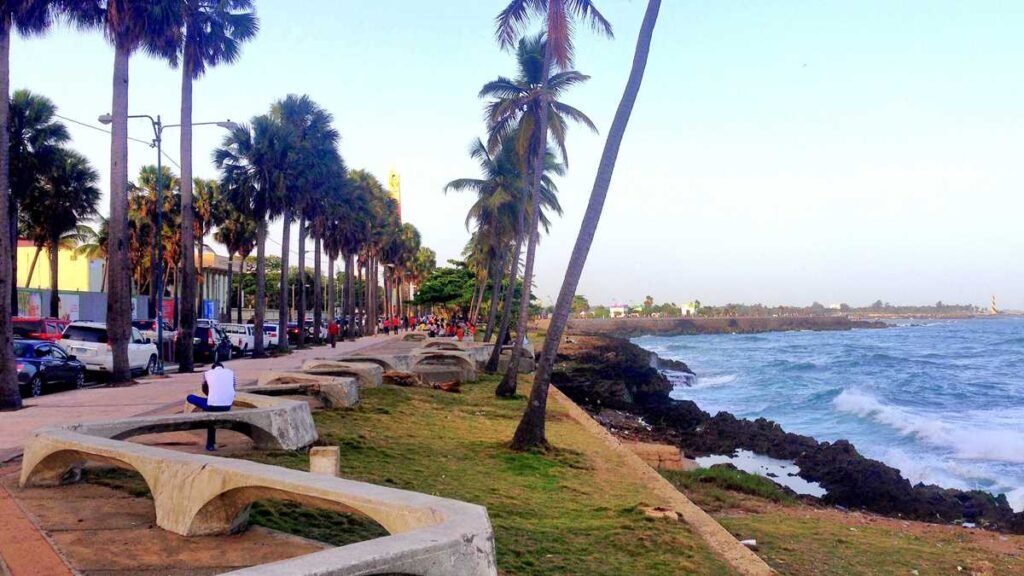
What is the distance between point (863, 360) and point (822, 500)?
48.2 meters

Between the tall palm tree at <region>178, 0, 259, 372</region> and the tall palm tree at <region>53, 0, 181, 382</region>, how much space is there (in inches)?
131

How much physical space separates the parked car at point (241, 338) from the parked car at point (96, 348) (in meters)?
11.0

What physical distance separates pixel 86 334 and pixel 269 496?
21.0 metres

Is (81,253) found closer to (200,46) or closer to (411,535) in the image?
(200,46)

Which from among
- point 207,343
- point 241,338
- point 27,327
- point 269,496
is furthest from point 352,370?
point 241,338

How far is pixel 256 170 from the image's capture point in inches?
1416

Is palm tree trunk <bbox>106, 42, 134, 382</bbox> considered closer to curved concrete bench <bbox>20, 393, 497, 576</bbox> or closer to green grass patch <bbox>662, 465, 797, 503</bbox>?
curved concrete bench <bbox>20, 393, 497, 576</bbox>

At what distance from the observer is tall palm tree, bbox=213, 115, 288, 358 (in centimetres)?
3578

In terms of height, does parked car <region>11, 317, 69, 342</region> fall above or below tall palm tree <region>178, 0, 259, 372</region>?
below

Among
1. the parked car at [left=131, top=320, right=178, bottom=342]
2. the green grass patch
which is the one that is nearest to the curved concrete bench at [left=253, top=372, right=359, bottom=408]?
the green grass patch

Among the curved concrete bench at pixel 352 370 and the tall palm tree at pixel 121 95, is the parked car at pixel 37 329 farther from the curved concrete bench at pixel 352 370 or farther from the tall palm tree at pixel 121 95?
the curved concrete bench at pixel 352 370

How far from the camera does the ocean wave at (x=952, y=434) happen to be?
22.8 meters

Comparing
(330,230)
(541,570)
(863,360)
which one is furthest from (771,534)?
(863,360)

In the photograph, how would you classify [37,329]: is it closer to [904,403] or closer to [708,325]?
[904,403]
